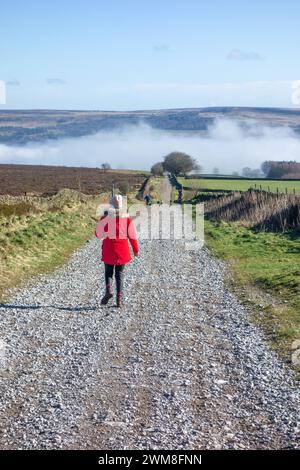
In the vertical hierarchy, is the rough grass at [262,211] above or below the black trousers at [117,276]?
below

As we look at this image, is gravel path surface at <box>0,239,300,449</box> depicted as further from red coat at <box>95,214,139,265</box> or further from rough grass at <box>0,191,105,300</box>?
rough grass at <box>0,191,105,300</box>

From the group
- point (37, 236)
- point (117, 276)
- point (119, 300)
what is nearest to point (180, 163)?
point (37, 236)

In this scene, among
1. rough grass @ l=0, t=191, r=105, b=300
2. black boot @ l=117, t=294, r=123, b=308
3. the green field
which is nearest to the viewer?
black boot @ l=117, t=294, r=123, b=308

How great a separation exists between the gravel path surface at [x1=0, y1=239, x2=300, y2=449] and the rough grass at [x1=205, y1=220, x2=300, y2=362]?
39cm

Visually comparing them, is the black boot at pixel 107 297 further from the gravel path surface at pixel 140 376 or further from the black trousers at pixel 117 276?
the gravel path surface at pixel 140 376

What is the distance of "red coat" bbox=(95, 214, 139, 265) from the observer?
511 inches

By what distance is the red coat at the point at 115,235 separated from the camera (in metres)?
13.0

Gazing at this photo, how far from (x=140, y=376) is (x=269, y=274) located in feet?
28.9

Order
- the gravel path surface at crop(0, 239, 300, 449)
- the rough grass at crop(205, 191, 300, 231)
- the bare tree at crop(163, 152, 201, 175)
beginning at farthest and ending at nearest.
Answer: the bare tree at crop(163, 152, 201, 175)
the rough grass at crop(205, 191, 300, 231)
the gravel path surface at crop(0, 239, 300, 449)

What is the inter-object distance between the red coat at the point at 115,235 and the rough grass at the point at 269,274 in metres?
2.73

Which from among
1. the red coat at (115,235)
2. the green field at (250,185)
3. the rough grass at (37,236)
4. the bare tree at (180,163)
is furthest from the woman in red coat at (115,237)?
the bare tree at (180,163)

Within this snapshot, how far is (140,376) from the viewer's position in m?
8.45

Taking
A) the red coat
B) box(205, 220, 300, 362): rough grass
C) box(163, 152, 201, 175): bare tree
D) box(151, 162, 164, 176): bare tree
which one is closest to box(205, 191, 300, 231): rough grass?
box(205, 220, 300, 362): rough grass

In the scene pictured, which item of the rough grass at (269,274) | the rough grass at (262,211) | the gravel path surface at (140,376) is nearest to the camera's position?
the gravel path surface at (140,376)
